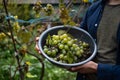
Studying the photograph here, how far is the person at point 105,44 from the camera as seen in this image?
2.17m

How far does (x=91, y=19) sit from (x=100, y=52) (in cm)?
23

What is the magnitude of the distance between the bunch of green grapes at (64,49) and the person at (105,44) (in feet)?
0.19

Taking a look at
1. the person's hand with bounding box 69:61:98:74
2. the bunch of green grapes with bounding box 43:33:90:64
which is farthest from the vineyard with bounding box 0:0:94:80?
the person's hand with bounding box 69:61:98:74

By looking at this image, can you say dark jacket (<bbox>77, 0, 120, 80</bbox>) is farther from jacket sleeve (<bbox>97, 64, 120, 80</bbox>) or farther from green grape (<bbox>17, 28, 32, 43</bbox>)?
green grape (<bbox>17, 28, 32, 43</bbox>)

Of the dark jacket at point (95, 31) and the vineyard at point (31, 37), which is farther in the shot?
the vineyard at point (31, 37)

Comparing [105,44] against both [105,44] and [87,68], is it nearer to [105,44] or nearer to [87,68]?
[105,44]

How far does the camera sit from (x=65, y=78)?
355 cm

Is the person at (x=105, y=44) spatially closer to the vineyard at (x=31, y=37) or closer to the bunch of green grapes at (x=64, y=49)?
the bunch of green grapes at (x=64, y=49)

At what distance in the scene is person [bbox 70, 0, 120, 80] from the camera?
2.17 meters

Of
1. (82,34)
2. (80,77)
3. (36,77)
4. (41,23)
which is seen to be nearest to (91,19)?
(82,34)

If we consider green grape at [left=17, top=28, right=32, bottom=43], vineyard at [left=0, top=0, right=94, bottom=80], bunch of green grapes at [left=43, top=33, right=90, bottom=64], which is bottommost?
vineyard at [left=0, top=0, right=94, bottom=80]

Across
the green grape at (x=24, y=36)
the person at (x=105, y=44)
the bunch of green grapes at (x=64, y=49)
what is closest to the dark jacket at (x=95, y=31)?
the person at (x=105, y=44)

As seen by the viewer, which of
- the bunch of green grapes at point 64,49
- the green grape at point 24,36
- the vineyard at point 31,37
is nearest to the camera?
the bunch of green grapes at point 64,49

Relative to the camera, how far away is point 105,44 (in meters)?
2.23
